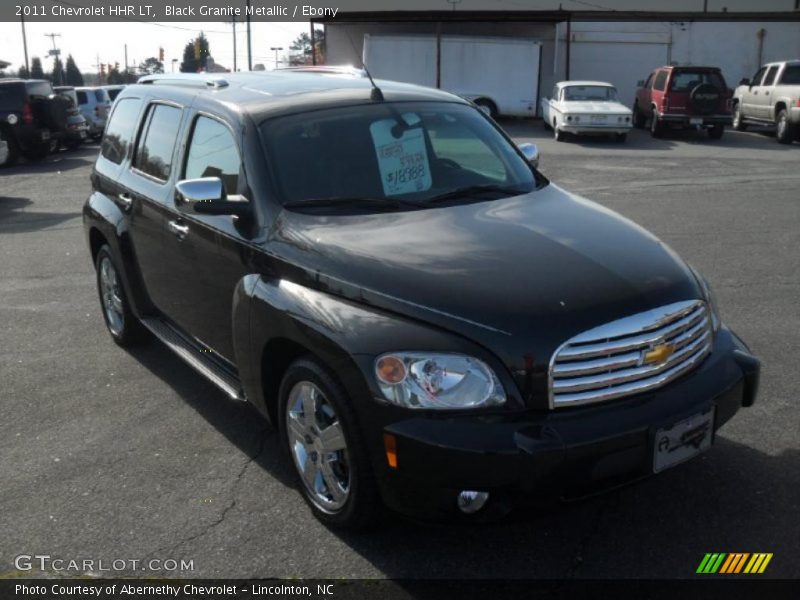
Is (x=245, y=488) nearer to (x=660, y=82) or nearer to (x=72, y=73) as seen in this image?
(x=660, y=82)

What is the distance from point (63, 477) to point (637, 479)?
9.11 ft

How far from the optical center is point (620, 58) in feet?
112

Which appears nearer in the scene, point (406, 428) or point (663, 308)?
point (406, 428)

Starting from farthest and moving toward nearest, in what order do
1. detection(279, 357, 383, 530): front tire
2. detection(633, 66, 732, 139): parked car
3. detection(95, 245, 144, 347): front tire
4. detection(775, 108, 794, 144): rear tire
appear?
detection(633, 66, 732, 139): parked car → detection(775, 108, 794, 144): rear tire → detection(95, 245, 144, 347): front tire → detection(279, 357, 383, 530): front tire

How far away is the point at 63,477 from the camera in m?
4.30

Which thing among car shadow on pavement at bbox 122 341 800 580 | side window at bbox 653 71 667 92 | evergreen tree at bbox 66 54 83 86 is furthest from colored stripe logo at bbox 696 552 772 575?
evergreen tree at bbox 66 54 83 86

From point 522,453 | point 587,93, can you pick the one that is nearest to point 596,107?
point 587,93

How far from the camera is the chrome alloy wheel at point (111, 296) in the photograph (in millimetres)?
6097

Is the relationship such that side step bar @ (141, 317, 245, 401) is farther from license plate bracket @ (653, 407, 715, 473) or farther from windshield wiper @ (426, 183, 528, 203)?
license plate bracket @ (653, 407, 715, 473)

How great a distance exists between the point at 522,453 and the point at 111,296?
4.18m

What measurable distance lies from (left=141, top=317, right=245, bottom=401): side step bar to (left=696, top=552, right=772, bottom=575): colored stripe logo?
7.34ft

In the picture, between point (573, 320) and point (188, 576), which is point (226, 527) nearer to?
point (188, 576)

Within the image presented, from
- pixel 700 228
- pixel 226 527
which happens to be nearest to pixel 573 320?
pixel 226 527

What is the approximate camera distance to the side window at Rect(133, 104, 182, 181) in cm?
512
